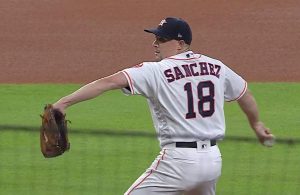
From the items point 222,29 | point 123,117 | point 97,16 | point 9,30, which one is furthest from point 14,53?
point 123,117

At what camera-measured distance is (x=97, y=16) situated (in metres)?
18.8

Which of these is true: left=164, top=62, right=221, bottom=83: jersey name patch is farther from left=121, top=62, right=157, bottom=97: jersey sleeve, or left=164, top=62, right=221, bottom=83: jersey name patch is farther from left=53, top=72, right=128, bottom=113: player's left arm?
left=53, top=72, right=128, bottom=113: player's left arm

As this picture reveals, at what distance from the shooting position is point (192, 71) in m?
5.80

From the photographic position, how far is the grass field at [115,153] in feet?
27.8

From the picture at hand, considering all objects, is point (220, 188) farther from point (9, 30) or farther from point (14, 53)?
point (9, 30)

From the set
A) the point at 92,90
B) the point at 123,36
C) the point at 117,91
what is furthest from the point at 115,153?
the point at 123,36

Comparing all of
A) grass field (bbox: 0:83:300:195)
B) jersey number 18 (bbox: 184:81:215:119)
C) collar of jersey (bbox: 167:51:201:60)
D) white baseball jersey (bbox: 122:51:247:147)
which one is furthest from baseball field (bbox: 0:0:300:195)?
collar of jersey (bbox: 167:51:201:60)

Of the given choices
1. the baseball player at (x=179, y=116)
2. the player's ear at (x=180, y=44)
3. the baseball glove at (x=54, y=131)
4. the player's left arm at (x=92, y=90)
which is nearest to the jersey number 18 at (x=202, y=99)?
the baseball player at (x=179, y=116)

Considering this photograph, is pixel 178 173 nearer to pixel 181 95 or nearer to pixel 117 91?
pixel 181 95

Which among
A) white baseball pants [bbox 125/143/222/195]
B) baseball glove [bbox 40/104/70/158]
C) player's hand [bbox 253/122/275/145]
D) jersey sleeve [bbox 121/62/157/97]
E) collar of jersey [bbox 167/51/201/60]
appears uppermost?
collar of jersey [bbox 167/51/201/60]

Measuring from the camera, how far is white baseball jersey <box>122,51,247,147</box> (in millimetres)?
5699

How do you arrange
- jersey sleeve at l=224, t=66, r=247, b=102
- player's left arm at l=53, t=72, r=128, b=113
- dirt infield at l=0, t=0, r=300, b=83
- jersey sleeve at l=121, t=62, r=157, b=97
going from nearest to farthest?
1. player's left arm at l=53, t=72, r=128, b=113
2. jersey sleeve at l=121, t=62, r=157, b=97
3. jersey sleeve at l=224, t=66, r=247, b=102
4. dirt infield at l=0, t=0, r=300, b=83

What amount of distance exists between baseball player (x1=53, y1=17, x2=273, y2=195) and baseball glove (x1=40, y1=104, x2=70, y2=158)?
66 mm

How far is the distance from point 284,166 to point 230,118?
266 cm
